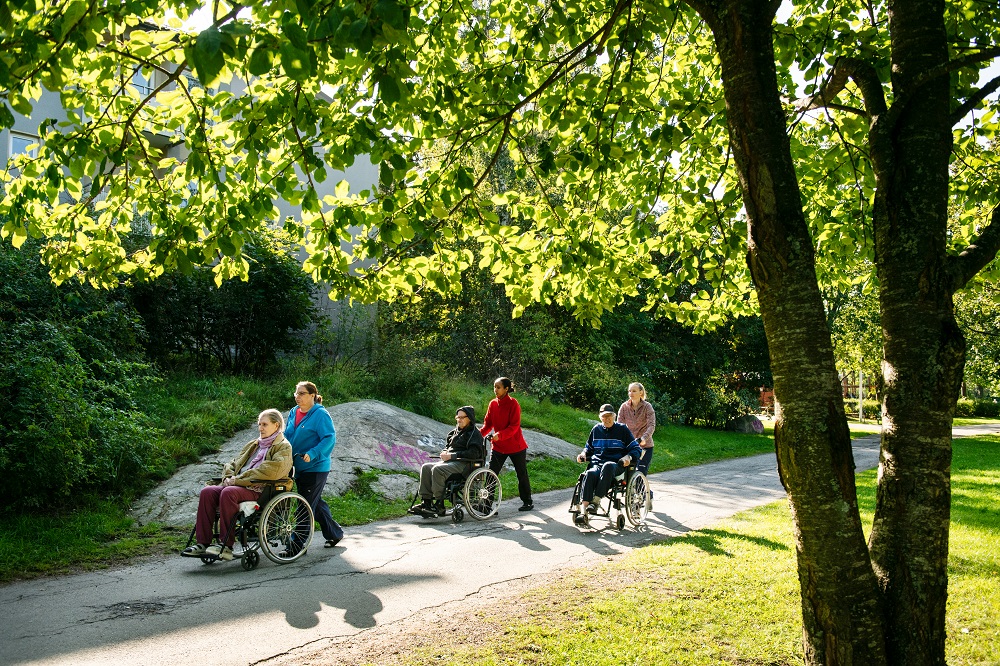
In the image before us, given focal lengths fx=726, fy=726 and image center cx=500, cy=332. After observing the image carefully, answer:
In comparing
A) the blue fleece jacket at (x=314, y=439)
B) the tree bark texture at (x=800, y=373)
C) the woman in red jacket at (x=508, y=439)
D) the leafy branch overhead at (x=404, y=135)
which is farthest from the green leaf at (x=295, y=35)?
the woman in red jacket at (x=508, y=439)

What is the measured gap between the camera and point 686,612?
5.72 metres

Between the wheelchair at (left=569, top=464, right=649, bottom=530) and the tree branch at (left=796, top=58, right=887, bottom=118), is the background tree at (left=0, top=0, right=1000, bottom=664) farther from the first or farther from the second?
the wheelchair at (left=569, top=464, right=649, bottom=530)

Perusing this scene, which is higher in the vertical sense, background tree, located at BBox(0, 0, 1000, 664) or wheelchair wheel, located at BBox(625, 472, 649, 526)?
background tree, located at BBox(0, 0, 1000, 664)

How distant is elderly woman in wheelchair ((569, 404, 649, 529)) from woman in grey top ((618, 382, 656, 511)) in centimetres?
61

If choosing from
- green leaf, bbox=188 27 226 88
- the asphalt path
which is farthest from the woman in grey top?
green leaf, bbox=188 27 226 88

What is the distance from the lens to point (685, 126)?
552 centimetres

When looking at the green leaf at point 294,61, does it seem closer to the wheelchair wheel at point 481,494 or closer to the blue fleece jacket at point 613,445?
the blue fleece jacket at point 613,445

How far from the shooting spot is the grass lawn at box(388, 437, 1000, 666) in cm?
487

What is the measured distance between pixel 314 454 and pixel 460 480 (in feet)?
8.25

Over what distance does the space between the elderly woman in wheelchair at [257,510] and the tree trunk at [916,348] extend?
5.79 m

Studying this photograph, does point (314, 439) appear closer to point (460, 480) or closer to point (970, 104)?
point (460, 480)

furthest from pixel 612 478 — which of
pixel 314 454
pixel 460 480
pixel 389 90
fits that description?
pixel 389 90

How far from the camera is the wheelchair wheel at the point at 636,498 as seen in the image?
9672 mm

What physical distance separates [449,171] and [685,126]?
6.12 ft
